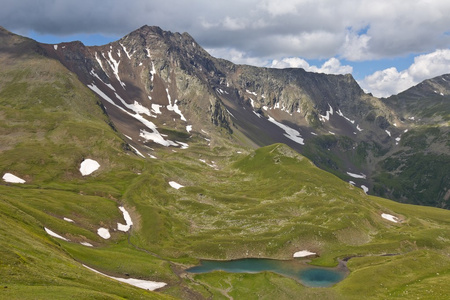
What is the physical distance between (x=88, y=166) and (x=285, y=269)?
405 feet

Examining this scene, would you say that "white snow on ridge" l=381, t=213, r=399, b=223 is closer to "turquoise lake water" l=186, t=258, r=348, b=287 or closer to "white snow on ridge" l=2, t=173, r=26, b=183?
"turquoise lake water" l=186, t=258, r=348, b=287

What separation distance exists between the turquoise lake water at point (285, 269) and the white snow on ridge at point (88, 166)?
325ft

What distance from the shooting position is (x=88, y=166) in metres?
184

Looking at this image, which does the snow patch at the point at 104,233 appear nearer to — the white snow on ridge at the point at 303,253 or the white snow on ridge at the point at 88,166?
the white snow on ridge at the point at 303,253

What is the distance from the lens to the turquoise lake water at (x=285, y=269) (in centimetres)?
9451

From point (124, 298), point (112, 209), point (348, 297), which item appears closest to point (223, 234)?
point (112, 209)

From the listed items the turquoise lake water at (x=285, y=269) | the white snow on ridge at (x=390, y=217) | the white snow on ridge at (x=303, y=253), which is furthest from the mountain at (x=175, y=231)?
the turquoise lake water at (x=285, y=269)

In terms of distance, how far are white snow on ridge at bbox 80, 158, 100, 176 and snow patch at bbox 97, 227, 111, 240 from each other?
6679 cm

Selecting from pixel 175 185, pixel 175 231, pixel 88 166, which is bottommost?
pixel 175 231

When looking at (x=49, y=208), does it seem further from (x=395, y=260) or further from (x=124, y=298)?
(x=395, y=260)

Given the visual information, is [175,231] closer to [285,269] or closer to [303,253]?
[285,269]

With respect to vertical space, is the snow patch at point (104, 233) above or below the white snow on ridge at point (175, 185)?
below

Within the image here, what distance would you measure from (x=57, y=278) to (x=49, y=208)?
73.4 m

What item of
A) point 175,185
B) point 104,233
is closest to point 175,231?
point 104,233
